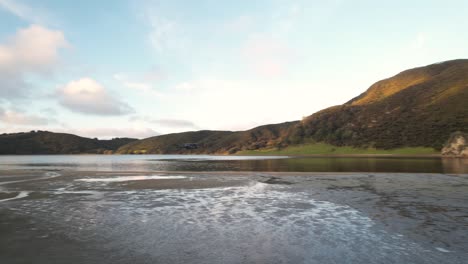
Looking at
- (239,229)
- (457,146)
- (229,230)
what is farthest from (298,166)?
(457,146)

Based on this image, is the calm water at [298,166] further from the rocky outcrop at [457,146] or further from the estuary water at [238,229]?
the estuary water at [238,229]

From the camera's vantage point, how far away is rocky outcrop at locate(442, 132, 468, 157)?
112 metres

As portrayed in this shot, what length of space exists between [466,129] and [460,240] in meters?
174

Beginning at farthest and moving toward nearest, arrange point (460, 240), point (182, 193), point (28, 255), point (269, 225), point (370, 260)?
point (182, 193)
point (269, 225)
point (460, 240)
point (28, 255)
point (370, 260)

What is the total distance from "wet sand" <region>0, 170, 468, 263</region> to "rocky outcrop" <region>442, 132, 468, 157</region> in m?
111

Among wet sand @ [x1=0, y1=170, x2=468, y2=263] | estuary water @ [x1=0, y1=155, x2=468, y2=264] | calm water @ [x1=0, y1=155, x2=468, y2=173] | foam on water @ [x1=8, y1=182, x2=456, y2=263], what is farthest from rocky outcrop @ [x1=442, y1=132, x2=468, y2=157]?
foam on water @ [x1=8, y1=182, x2=456, y2=263]

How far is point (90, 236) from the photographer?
12844 millimetres

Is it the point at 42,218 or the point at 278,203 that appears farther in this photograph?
the point at 278,203

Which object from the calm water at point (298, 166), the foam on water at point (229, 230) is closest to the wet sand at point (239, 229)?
the foam on water at point (229, 230)

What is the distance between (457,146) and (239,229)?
13030 cm

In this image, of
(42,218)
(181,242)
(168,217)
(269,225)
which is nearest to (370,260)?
(269,225)

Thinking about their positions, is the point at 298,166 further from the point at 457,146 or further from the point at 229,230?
the point at 457,146

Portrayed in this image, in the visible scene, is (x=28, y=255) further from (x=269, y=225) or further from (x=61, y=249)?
(x=269, y=225)

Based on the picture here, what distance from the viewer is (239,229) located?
45.7 feet
